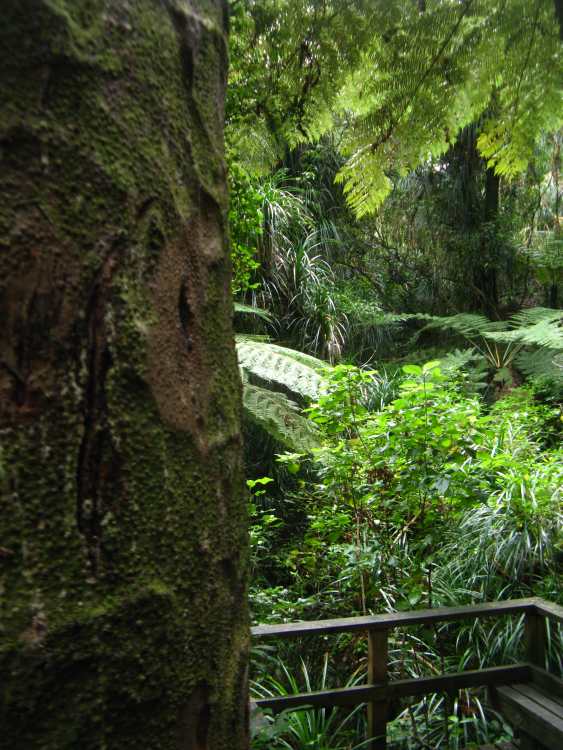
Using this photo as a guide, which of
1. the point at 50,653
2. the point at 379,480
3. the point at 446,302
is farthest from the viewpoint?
the point at 446,302

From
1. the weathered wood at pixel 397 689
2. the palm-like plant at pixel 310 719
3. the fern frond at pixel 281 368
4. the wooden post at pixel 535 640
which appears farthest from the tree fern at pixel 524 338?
the palm-like plant at pixel 310 719

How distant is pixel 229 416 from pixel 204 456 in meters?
0.09

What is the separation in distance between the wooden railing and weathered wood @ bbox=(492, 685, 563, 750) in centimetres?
8

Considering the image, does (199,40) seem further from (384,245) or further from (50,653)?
(384,245)

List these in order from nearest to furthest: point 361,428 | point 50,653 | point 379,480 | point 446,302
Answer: point 50,653, point 379,480, point 361,428, point 446,302

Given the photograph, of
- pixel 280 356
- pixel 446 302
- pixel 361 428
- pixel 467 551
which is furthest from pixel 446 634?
pixel 446 302

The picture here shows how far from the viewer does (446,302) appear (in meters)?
10.3

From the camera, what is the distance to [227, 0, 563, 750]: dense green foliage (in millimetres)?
2191

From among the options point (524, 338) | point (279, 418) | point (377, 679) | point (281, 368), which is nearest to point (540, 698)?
Answer: point (377, 679)

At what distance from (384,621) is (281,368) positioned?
1810 millimetres

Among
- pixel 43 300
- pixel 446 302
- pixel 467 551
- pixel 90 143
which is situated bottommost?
pixel 467 551

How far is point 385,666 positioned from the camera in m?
2.78

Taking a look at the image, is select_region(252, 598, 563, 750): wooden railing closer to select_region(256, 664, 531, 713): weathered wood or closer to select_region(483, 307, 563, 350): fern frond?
select_region(256, 664, 531, 713): weathered wood

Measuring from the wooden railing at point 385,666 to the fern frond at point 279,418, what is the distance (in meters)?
1.22
